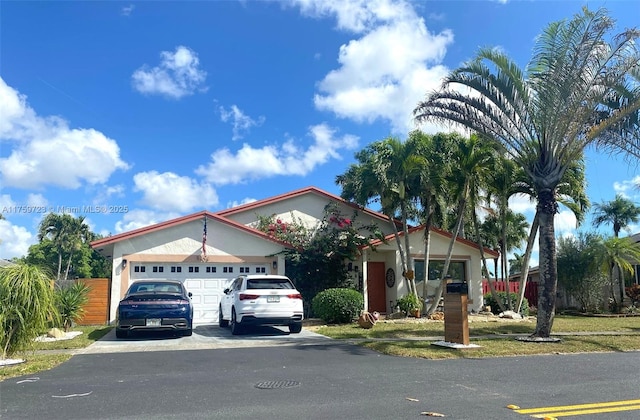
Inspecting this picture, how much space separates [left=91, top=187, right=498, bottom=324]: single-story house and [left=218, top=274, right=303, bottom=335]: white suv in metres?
4.19

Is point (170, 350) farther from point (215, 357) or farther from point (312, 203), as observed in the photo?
point (312, 203)

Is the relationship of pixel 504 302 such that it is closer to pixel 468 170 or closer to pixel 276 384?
pixel 468 170

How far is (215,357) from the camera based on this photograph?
33.1ft

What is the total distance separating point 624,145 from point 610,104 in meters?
1.65

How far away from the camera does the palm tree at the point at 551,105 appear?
12773mm

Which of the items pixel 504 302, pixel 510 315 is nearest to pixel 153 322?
pixel 510 315

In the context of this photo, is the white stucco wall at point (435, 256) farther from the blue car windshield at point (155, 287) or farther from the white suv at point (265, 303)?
the blue car windshield at point (155, 287)

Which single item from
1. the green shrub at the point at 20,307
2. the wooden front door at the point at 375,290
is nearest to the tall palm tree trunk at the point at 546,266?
the wooden front door at the point at 375,290

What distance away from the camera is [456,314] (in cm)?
1148

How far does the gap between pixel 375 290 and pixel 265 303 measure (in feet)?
30.3

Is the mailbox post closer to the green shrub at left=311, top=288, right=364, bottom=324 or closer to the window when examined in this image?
the green shrub at left=311, top=288, right=364, bottom=324

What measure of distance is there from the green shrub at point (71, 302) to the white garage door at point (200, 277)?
6.26 ft

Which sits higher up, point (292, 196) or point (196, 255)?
point (292, 196)

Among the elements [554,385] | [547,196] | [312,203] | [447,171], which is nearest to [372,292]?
[312,203]
